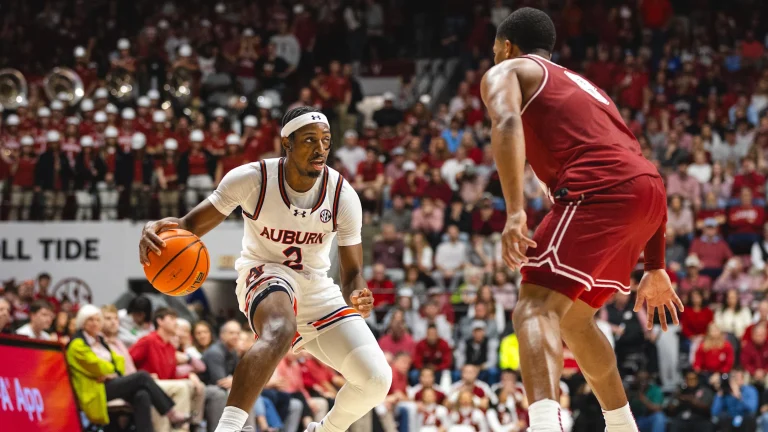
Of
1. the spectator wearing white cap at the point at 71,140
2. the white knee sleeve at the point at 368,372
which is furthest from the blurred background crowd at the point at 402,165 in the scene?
the white knee sleeve at the point at 368,372

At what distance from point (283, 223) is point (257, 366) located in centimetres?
110

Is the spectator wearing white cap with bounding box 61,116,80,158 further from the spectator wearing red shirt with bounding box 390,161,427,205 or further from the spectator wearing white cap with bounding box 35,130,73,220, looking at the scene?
the spectator wearing red shirt with bounding box 390,161,427,205

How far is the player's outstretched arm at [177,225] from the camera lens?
6.43 metres

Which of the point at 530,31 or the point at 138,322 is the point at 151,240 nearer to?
the point at 530,31

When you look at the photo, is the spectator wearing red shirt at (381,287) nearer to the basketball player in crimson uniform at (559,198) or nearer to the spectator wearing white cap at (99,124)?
the spectator wearing white cap at (99,124)

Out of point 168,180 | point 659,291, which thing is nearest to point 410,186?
point 168,180

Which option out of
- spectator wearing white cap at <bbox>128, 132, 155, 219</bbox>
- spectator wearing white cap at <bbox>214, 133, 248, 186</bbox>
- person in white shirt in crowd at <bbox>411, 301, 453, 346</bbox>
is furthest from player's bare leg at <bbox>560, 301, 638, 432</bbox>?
spectator wearing white cap at <bbox>128, 132, 155, 219</bbox>

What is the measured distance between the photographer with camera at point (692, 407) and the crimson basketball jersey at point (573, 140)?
9.08 m

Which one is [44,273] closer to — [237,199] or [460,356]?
[460,356]

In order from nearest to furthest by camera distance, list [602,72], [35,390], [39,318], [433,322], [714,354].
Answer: [35,390], [39,318], [714,354], [433,322], [602,72]

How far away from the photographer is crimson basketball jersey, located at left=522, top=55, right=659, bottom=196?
210 inches

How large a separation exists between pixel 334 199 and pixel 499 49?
5.74 ft

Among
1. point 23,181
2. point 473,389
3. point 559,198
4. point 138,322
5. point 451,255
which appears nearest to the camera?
point 559,198

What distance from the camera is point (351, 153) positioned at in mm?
20531
